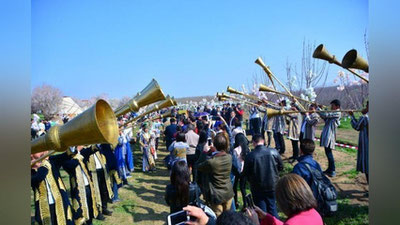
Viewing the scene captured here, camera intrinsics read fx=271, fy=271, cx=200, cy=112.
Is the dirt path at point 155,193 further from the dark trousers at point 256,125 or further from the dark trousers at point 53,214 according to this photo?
the dark trousers at point 256,125

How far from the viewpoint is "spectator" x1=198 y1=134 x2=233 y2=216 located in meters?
4.66

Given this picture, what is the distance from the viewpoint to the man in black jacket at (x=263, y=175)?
477cm

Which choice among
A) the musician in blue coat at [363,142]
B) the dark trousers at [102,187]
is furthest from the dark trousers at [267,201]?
the dark trousers at [102,187]

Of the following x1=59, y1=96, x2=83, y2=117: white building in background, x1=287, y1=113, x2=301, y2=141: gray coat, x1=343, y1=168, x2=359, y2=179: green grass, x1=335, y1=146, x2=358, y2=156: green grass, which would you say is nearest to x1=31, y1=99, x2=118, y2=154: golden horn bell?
x1=343, y1=168, x2=359, y2=179: green grass

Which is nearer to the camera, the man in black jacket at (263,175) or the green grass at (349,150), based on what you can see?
the man in black jacket at (263,175)

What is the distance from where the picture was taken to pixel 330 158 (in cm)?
812

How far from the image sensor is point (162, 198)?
8078mm

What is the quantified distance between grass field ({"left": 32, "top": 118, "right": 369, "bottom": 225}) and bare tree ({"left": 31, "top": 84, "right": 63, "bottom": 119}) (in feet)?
130

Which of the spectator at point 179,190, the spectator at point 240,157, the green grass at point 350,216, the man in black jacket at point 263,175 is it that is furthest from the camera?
the spectator at point 240,157

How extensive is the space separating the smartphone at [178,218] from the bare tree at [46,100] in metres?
46.4

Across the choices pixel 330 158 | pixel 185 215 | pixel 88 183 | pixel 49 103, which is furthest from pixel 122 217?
pixel 49 103

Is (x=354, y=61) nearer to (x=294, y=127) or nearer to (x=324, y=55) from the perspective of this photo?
(x=324, y=55)
